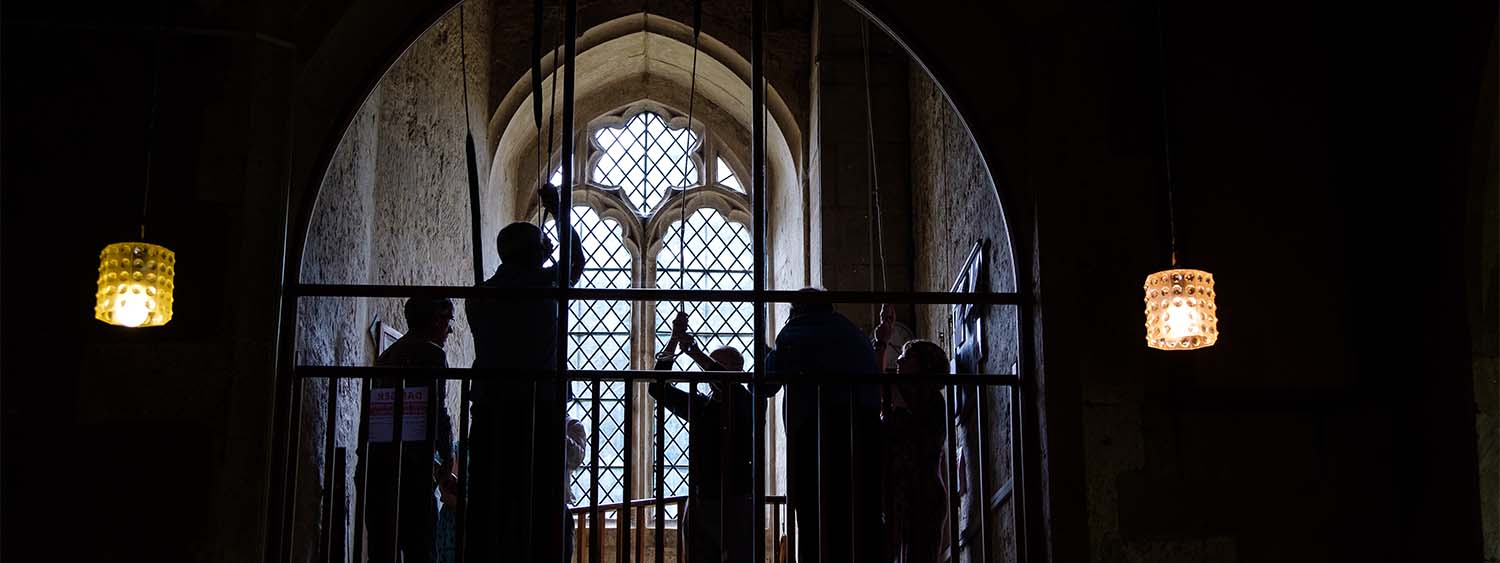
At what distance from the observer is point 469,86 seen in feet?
25.8

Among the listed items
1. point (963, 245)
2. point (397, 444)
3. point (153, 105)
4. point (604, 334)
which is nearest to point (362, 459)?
A: point (397, 444)

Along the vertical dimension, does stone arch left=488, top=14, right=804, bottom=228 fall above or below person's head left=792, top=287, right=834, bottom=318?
above

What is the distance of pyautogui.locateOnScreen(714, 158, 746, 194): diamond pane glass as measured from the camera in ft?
31.4

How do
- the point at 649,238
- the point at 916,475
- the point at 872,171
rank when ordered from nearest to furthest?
the point at 916,475 → the point at 872,171 → the point at 649,238

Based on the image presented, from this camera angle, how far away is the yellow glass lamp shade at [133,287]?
11.3 feet

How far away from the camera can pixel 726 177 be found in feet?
31.6

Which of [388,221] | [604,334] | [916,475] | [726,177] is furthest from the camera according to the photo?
[726,177]

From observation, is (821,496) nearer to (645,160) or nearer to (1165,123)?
(1165,123)

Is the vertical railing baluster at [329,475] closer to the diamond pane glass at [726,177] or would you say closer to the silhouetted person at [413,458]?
the silhouetted person at [413,458]

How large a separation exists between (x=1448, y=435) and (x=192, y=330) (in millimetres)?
3097

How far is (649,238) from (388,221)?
3438mm

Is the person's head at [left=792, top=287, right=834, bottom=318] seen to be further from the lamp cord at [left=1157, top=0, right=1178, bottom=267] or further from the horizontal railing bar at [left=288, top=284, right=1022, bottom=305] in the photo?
the lamp cord at [left=1157, top=0, right=1178, bottom=267]

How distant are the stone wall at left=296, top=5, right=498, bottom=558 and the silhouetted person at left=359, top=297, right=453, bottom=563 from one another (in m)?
0.21

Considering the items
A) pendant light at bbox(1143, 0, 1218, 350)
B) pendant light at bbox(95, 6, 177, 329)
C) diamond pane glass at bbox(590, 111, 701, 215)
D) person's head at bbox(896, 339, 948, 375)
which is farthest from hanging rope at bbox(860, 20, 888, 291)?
pendant light at bbox(95, 6, 177, 329)
